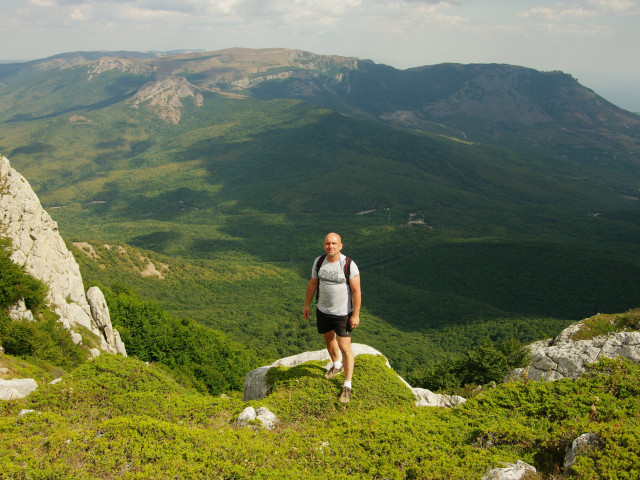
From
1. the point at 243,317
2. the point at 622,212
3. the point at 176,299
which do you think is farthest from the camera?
the point at 622,212

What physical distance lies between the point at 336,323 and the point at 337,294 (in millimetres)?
1097

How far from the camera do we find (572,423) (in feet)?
36.9

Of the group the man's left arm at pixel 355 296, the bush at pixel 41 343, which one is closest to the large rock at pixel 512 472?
the man's left arm at pixel 355 296

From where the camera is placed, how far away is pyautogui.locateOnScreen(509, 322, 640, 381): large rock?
2250cm

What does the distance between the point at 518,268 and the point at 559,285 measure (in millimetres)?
14275

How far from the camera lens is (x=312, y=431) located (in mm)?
12250

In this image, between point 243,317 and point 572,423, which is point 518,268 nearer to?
point 243,317

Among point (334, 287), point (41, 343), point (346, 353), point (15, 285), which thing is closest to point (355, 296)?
point (334, 287)

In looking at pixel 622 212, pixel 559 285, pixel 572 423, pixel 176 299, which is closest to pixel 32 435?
pixel 572 423

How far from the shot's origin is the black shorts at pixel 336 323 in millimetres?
13961

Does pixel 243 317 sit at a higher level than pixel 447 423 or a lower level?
lower

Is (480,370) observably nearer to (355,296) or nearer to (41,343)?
(355,296)

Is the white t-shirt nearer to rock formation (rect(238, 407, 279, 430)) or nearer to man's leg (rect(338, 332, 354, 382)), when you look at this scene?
man's leg (rect(338, 332, 354, 382))

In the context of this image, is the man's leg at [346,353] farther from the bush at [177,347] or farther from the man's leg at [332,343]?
the bush at [177,347]
